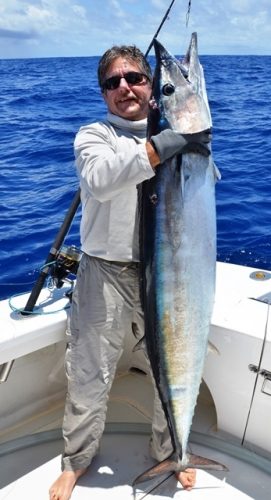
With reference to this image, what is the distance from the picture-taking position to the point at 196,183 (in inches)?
70.8

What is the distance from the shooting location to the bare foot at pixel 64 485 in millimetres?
2357

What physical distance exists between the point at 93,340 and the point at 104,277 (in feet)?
0.98

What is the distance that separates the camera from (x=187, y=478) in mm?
2453

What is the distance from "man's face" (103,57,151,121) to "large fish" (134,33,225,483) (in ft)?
1.26

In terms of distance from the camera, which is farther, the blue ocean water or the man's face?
the blue ocean water

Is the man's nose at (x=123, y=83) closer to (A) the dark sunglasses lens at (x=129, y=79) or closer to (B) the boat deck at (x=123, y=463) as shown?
(A) the dark sunglasses lens at (x=129, y=79)

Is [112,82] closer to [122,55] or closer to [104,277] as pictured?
[122,55]

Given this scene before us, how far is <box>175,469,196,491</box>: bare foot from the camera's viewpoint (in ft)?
7.97

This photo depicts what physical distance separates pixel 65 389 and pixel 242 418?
44.2 inches

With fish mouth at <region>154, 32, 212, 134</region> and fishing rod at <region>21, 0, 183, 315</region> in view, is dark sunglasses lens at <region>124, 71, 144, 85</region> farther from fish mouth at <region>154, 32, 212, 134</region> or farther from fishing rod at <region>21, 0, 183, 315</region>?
fishing rod at <region>21, 0, 183, 315</region>

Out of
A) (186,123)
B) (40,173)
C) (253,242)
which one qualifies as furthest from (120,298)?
(40,173)

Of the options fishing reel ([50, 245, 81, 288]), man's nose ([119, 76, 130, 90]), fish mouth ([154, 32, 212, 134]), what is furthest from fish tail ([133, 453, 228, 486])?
man's nose ([119, 76, 130, 90])

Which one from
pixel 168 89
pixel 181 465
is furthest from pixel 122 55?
pixel 181 465

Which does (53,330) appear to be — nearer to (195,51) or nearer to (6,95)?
(195,51)
